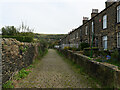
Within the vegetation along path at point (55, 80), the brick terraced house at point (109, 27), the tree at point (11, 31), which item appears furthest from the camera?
the tree at point (11, 31)

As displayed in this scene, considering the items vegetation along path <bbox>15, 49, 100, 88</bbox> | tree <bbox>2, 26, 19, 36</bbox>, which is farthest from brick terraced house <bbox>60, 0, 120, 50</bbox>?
tree <bbox>2, 26, 19, 36</bbox>

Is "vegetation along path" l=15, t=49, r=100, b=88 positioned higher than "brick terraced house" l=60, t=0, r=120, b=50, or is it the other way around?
"brick terraced house" l=60, t=0, r=120, b=50

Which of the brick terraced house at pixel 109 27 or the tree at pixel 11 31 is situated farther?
the tree at pixel 11 31

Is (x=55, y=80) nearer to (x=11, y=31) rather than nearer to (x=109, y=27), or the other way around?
(x=109, y=27)

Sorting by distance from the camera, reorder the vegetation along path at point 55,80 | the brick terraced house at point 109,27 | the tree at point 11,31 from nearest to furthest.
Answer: the vegetation along path at point 55,80
the brick terraced house at point 109,27
the tree at point 11,31

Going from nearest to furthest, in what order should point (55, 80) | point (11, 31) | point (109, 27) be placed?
point (55, 80), point (109, 27), point (11, 31)

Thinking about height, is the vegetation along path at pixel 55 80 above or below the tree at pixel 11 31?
below

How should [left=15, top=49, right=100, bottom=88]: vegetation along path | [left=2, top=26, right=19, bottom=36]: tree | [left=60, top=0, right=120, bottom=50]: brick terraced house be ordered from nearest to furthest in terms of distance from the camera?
1. [left=15, top=49, right=100, bottom=88]: vegetation along path
2. [left=60, top=0, right=120, bottom=50]: brick terraced house
3. [left=2, top=26, right=19, bottom=36]: tree

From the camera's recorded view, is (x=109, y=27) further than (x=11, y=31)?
No

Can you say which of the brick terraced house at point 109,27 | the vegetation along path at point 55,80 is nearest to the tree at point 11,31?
the vegetation along path at point 55,80

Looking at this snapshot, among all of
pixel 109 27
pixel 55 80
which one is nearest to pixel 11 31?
pixel 55 80

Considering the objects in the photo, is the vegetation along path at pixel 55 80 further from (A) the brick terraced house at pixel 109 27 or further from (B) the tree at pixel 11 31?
(B) the tree at pixel 11 31

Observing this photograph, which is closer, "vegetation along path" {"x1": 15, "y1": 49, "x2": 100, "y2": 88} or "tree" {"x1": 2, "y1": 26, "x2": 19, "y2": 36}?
"vegetation along path" {"x1": 15, "y1": 49, "x2": 100, "y2": 88}

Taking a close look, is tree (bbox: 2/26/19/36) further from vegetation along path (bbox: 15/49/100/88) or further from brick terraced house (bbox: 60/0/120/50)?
brick terraced house (bbox: 60/0/120/50)
